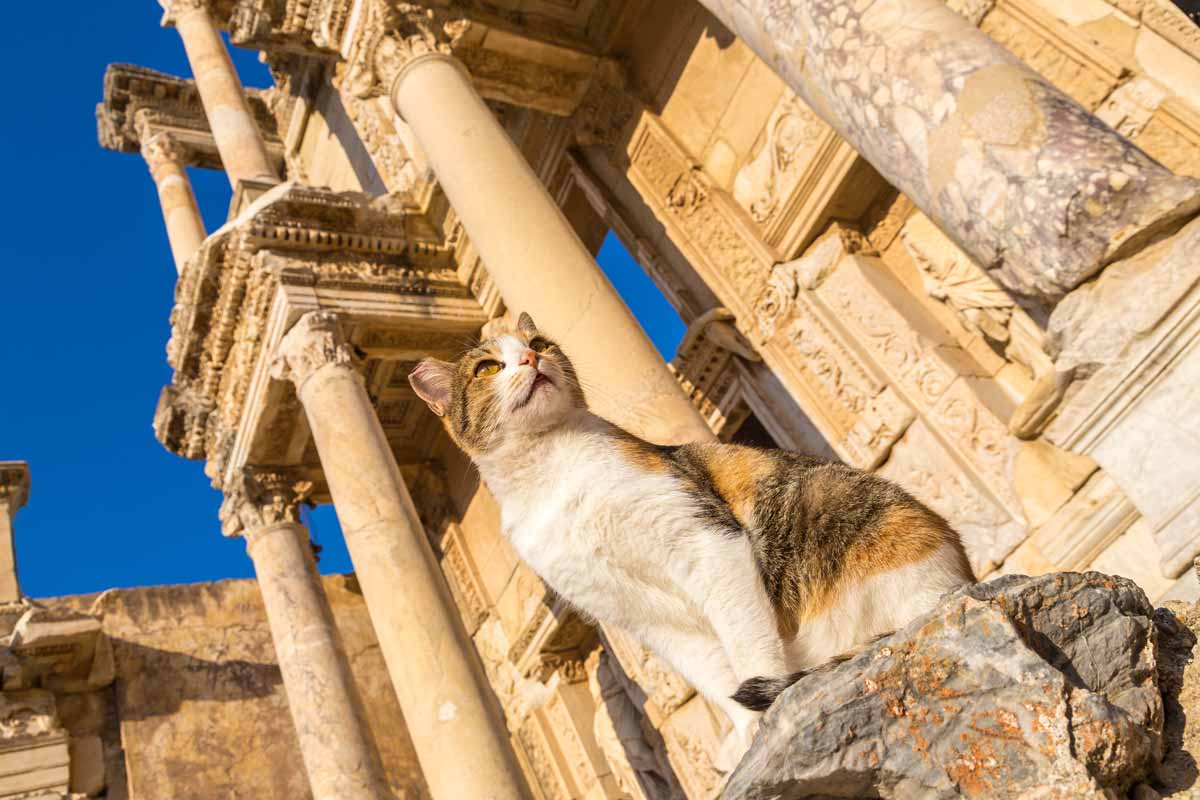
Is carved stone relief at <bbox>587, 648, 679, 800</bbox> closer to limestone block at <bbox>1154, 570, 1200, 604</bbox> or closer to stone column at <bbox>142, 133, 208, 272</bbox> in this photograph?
limestone block at <bbox>1154, 570, 1200, 604</bbox>

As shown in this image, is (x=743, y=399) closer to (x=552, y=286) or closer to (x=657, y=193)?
(x=657, y=193)

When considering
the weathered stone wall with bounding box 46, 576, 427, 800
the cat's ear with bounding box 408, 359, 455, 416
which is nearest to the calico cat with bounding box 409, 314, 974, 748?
the cat's ear with bounding box 408, 359, 455, 416

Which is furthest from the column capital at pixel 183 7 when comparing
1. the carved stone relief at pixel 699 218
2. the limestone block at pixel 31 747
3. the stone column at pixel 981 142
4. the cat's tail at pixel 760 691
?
the cat's tail at pixel 760 691

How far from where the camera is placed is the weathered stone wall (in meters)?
11.5

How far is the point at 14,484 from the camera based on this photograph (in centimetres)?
1316

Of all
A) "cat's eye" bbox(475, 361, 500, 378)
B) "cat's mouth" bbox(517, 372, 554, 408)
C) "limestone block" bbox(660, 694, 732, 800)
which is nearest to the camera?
"cat's mouth" bbox(517, 372, 554, 408)

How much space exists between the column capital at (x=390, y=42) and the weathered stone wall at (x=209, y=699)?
320 inches

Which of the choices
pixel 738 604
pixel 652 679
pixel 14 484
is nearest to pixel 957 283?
pixel 652 679

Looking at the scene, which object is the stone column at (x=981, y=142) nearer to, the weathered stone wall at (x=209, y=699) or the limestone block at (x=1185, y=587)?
the limestone block at (x=1185, y=587)

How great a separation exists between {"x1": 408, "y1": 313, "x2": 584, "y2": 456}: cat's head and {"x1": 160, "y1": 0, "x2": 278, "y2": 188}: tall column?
9957 mm

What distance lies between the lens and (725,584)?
2420 millimetres

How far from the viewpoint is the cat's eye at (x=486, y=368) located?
3172mm

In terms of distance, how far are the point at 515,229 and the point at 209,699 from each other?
8804 millimetres

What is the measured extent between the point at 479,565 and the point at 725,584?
36.4ft
